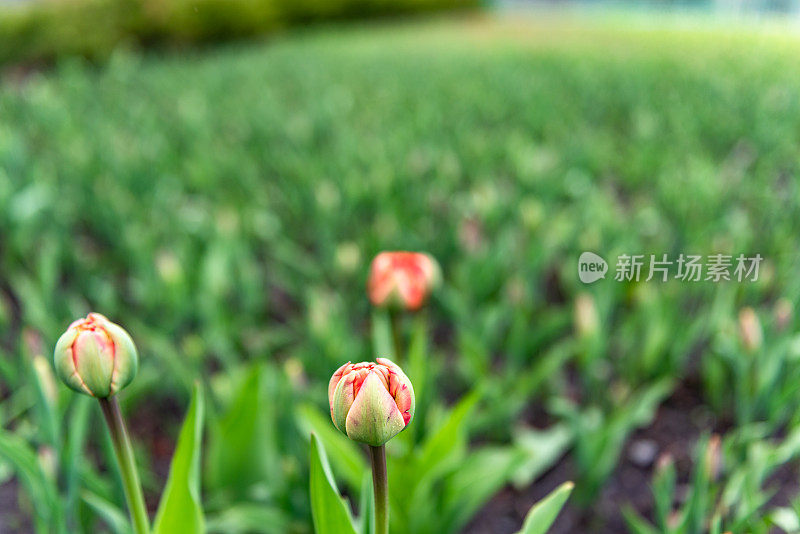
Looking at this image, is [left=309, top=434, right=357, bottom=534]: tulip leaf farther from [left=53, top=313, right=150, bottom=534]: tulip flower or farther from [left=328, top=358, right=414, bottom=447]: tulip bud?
[left=53, top=313, right=150, bottom=534]: tulip flower

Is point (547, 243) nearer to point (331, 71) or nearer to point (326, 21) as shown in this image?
point (331, 71)

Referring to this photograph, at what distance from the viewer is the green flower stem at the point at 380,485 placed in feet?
2.17

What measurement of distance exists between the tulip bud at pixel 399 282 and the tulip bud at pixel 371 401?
57 cm

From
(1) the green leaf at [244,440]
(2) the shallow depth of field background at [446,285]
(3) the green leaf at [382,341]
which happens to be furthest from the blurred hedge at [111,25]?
(1) the green leaf at [244,440]

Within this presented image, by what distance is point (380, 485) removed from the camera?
0.68 m

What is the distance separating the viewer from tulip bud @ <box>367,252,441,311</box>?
1.22 meters

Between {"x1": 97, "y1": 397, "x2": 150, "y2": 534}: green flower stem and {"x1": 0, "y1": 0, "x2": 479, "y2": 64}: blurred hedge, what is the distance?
8.14m

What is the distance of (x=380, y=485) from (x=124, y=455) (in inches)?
12.9

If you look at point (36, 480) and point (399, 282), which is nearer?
point (36, 480)

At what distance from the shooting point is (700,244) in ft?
6.36

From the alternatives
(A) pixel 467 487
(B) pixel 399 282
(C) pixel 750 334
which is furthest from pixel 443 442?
(C) pixel 750 334

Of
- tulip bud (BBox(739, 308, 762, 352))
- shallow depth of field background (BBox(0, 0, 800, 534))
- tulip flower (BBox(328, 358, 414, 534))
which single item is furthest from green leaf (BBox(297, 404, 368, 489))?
tulip bud (BBox(739, 308, 762, 352))

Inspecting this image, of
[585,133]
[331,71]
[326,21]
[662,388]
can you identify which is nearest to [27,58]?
[331,71]

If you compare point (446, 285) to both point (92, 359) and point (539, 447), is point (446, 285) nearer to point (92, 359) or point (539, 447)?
point (539, 447)
